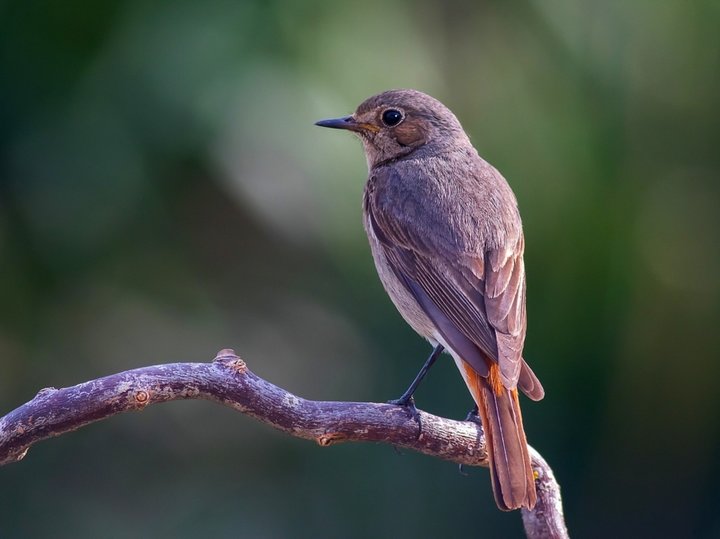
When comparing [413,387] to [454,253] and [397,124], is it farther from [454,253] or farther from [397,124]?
[397,124]

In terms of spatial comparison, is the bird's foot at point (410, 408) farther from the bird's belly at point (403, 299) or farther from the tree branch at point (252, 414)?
the bird's belly at point (403, 299)

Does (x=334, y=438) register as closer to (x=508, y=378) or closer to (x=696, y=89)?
(x=508, y=378)

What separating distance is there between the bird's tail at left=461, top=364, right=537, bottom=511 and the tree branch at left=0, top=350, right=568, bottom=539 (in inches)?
6.4

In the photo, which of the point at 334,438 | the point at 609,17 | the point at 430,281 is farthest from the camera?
the point at 609,17

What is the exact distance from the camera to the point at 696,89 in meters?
6.87

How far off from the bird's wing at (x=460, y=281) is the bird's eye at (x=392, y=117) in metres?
0.47

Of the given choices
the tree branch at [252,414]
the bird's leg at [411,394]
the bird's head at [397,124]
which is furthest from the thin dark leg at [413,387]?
the bird's head at [397,124]

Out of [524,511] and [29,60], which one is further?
[29,60]

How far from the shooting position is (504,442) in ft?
13.1

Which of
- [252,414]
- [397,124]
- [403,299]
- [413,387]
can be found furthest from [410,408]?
[397,124]

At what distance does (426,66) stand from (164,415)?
260cm

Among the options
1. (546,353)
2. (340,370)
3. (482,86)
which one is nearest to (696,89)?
(482,86)

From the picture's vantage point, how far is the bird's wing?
430 centimetres

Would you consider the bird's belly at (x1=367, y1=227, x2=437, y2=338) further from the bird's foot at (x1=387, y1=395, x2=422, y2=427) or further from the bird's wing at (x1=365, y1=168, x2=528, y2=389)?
the bird's foot at (x1=387, y1=395, x2=422, y2=427)
